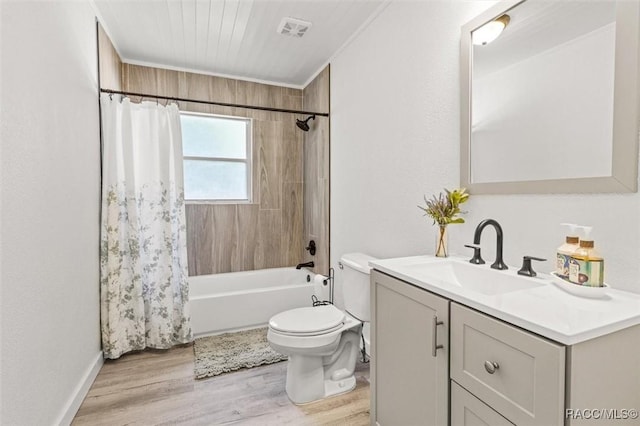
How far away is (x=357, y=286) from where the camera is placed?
199 cm

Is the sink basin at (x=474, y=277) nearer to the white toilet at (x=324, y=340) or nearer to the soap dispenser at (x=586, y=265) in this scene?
the soap dispenser at (x=586, y=265)

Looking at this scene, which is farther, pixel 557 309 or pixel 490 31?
pixel 490 31

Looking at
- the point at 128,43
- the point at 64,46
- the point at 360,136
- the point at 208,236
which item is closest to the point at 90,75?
the point at 64,46

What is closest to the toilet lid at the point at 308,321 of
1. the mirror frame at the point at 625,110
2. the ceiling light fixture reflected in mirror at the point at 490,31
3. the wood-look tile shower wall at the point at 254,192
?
the mirror frame at the point at 625,110

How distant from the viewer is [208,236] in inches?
129

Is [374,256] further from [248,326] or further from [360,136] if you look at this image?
[248,326]

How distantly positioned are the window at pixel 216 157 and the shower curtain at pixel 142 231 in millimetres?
677

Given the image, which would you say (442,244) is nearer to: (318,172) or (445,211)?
(445,211)

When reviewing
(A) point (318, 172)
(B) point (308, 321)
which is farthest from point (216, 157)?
(B) point (308, 321)

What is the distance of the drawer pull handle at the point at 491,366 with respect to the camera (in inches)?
34.4

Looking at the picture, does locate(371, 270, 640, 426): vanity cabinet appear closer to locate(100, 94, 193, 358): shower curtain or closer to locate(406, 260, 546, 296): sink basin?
locate(406, 260, 546, 296): sink basin

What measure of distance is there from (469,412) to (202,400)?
1540mm

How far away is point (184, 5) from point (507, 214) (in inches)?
92.0

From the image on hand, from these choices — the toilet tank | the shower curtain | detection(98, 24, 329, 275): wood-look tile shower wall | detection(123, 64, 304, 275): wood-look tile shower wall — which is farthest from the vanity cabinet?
detection(123, 64, 304, 275): wood-look tile shower wall
